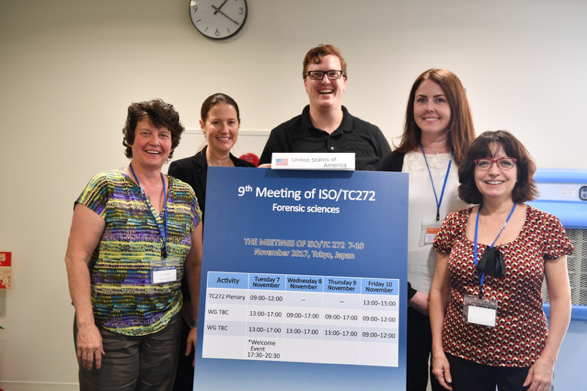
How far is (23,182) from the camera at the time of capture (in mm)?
3105

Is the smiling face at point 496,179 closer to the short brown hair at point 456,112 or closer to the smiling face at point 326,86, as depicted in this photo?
the short brown hair at point 456,112

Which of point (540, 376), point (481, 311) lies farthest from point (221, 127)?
point (540, 376)

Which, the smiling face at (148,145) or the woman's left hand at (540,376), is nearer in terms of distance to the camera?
the woman's left hand at (540,376)

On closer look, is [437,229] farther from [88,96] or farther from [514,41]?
[88,96]

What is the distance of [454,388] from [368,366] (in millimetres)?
406

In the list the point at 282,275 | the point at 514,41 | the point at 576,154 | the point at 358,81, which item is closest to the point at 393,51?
the point at 358,81

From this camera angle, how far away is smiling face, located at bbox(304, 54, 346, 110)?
1854 mm

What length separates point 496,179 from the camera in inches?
58.4

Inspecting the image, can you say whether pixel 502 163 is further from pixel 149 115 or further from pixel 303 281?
pixel 149 115

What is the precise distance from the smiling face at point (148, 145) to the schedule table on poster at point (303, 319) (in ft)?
1.97

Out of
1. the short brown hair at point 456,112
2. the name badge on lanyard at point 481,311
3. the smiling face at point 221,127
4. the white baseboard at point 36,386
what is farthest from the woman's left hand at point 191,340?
the white baseboard at point 36,386

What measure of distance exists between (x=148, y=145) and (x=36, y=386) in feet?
8.61

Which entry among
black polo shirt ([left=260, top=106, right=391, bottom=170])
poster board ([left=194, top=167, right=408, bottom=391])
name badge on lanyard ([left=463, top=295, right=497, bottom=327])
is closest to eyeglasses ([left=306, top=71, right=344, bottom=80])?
black polo shirt ([left=260, top=106, right=391, bottom=170])

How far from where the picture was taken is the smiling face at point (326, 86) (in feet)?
6.08
